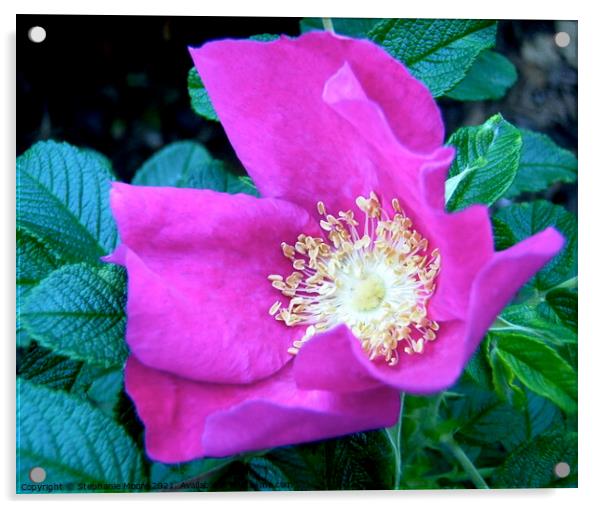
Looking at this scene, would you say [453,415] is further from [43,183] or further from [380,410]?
[43,183]

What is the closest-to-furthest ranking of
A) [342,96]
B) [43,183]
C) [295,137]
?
1. [342,96]
2. [295,137]
3. [43,183]

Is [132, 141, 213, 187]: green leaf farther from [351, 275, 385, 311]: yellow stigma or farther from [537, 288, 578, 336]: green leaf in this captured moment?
[537, 288, 578, 336]: green leaf

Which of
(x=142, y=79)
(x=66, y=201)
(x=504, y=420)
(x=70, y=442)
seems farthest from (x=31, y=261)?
(x=504, y=420)

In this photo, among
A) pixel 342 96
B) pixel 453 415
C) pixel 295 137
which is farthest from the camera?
pixel 453 415

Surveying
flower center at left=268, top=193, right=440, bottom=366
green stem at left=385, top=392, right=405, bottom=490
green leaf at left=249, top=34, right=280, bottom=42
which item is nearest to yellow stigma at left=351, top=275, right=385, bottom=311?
flower center at left=268, top=193, right=440, bottom=366

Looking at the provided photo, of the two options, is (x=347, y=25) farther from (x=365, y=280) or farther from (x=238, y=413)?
(x=238, y=413)

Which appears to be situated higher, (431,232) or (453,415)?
(431,232)
